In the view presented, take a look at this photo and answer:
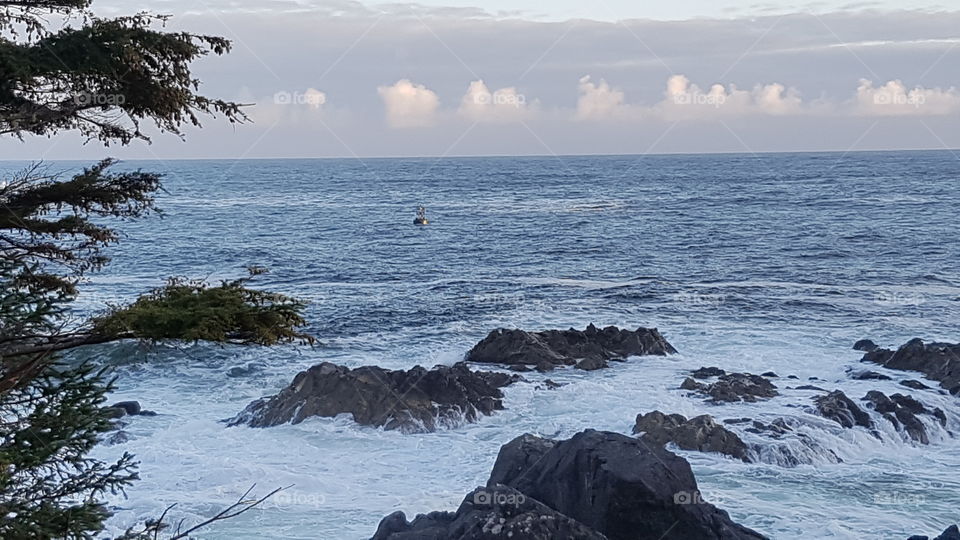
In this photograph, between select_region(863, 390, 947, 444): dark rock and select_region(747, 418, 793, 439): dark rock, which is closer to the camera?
select_region(747, 418, 793, 439): dark rock

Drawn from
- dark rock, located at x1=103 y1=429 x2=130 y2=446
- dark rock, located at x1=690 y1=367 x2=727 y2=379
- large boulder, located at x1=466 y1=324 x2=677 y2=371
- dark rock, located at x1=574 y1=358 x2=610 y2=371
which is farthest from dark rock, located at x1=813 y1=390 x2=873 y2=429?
dark rock, located at x1=103 y1=429 x2=130 y2=446

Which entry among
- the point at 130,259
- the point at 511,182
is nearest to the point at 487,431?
the point at 130,259

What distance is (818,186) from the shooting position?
4685 inches

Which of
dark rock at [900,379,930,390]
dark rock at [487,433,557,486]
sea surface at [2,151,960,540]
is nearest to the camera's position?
dark rock at [487,433,557,486]

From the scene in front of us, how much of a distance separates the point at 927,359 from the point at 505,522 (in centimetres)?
1974

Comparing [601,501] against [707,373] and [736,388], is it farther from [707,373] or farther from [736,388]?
[707,373]

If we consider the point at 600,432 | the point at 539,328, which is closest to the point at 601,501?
the point at 600,432

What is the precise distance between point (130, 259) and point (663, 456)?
48126 millimetres

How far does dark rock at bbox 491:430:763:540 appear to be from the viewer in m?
14.5

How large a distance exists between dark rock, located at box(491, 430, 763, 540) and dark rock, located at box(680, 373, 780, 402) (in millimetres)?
9377

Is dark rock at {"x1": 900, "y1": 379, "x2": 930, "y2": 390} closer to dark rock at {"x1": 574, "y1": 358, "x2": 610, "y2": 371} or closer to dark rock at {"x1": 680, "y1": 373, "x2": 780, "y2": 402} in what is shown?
dark rock at {"x1": 680, "y1": 373, "x2": 780, "y2": 402}

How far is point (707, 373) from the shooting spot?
2738cm

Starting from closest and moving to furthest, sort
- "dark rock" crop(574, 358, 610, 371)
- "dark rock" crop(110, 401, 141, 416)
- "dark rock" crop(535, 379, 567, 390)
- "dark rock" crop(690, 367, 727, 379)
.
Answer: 1. "dark rock" crop(110, 401, 141, 416)
2. "dark rock" crop(535, 379, 567, 390)
3. "dark rock" crop(690, 367, 727, 379)
4. "dark rock" crop(574, 358, 610, 371)

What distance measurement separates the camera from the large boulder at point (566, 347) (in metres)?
29.1
